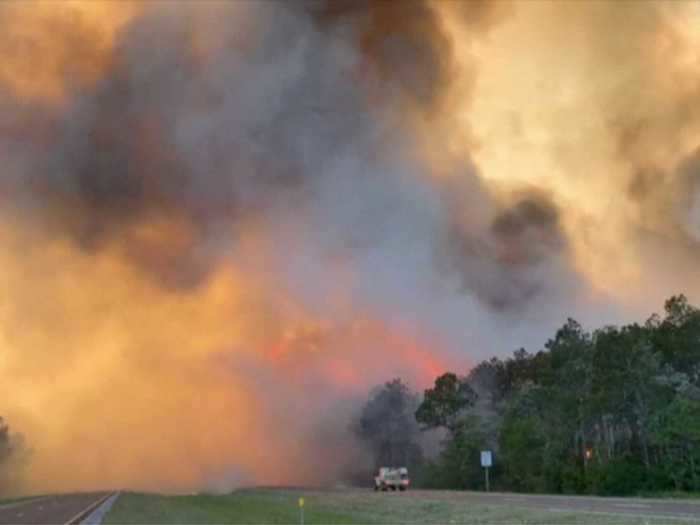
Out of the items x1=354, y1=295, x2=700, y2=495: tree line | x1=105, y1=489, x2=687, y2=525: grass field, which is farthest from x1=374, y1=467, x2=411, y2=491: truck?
x1=105, y1=489, x2=687, y2=525: grass field

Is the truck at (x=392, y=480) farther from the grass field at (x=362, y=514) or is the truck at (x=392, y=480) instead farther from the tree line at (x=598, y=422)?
the grass field at (x=362, y=514)

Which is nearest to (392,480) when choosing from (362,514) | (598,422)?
(598,422)

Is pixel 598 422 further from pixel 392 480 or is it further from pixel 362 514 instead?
pixel 362 514

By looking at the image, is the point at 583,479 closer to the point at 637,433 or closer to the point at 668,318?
the point at 637,433

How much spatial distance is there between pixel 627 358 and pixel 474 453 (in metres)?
28.7

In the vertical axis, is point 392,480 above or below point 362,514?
above

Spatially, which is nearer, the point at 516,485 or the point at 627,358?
the point at 627,358

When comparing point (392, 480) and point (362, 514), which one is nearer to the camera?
point (362, 514)

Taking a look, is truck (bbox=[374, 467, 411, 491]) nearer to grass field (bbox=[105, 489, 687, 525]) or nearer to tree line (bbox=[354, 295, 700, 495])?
tree line (bbox=[354, 295, 700, 495])

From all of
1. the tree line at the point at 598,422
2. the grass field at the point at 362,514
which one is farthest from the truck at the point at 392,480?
the grass field at the point at 362,514

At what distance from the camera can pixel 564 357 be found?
336 ft

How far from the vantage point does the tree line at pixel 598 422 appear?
246ft

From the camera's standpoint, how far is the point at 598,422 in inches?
3583

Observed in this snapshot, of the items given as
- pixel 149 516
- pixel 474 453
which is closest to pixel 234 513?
pixel 149 516
